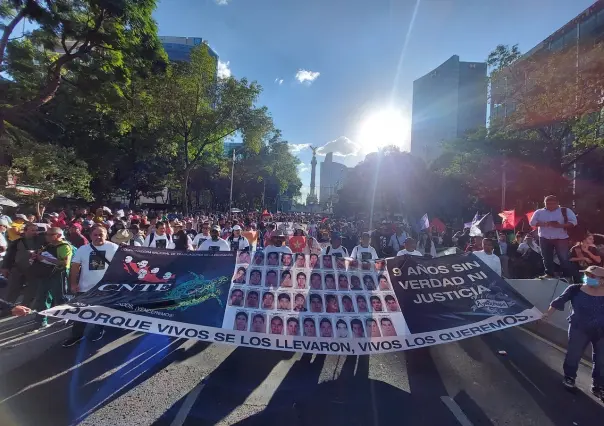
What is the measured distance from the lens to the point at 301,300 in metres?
5.12

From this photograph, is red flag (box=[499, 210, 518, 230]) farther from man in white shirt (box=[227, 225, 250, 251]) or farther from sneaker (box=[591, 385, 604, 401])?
man in white shirt (box=[227, 225, 250, 251])

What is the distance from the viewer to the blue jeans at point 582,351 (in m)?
4.62

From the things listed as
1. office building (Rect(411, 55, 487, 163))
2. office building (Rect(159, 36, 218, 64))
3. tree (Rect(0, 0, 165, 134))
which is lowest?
tree (Rect(0, 0, 165, 134))

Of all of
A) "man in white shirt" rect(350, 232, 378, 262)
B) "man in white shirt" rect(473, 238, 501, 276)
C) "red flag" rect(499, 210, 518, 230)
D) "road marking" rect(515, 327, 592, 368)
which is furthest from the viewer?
"red flag" rect(499, 210, 518, 230)

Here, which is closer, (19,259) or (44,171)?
(19,259)

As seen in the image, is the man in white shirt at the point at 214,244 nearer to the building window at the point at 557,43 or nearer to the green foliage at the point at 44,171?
the green foliage at the point at 44,171

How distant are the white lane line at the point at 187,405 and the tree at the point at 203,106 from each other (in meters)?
20.4

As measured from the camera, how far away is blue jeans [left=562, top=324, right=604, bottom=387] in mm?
4621

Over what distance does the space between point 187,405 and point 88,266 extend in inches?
111

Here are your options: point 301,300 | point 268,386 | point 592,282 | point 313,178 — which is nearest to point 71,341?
point 268,386

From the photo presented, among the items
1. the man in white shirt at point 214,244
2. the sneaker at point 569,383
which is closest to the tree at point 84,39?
the man in white shirt at point 214,244

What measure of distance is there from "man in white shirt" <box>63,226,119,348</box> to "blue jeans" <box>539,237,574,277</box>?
7777mm

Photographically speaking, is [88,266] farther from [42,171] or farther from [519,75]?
[519,75]

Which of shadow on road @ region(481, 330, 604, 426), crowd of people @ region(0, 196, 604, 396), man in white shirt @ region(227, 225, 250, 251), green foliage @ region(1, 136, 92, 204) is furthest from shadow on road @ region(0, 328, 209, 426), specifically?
green foliage @ region(1, 136, 92, 204)
